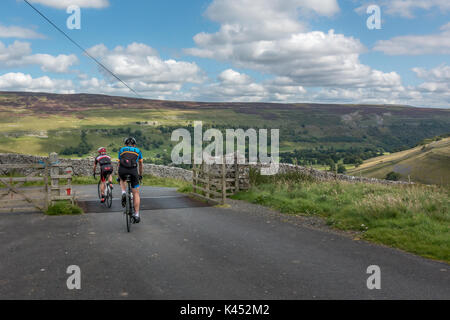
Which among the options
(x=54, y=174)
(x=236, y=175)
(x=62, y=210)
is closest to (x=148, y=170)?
(x=236, y=175)

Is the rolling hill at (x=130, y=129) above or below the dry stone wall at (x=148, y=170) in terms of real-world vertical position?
above

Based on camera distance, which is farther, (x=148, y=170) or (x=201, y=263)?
(x=148, y=170)

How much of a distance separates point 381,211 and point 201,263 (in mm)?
5345

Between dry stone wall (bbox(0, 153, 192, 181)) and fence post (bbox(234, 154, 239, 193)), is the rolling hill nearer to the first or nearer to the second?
dry stone wall (bbox(0, 153, 192, 181))

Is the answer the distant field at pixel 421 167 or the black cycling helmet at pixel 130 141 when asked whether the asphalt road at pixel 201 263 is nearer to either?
the black cycling helmet at pixel 130 141

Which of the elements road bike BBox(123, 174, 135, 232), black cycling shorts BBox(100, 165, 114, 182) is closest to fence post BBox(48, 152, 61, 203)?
black cycling shorts BBox(100, 165, 114, 182)

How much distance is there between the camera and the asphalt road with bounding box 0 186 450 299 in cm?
509

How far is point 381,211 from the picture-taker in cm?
955

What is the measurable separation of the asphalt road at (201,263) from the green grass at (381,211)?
2.14 ft

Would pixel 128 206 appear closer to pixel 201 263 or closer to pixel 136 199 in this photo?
pixel 136 199

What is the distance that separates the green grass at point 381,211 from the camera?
303 inches

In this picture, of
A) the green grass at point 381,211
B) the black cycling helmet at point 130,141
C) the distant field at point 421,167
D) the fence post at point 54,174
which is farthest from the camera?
the distant field at point 421,167

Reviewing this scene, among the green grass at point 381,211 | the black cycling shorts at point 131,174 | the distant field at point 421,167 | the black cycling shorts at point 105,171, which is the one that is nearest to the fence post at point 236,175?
the green grass at point 381,211
